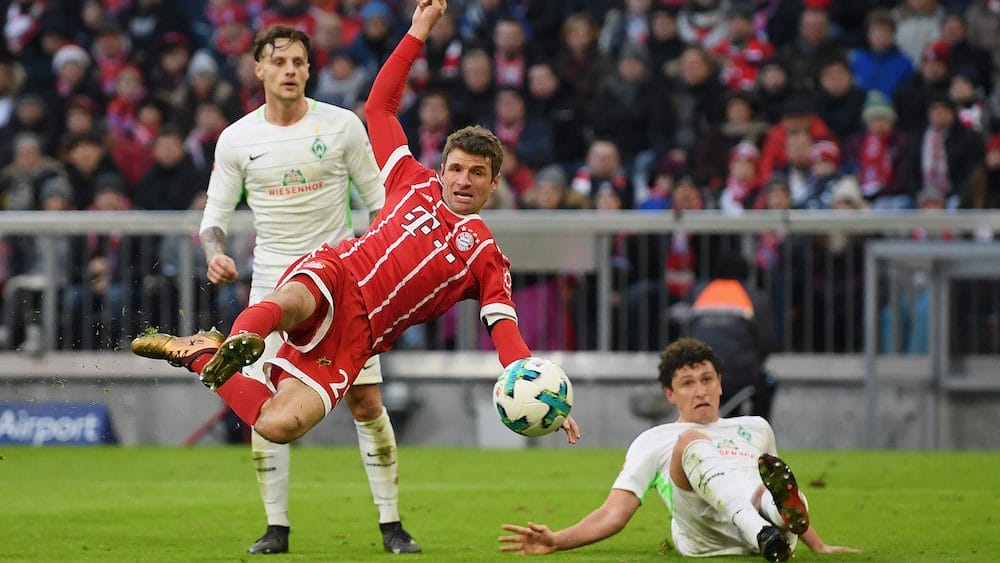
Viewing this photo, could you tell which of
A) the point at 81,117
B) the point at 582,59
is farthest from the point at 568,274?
the point at 81,117

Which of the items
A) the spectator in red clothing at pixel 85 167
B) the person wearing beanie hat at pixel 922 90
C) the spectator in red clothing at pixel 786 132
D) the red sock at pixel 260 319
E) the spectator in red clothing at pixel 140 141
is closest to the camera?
the red sock at pixel 260 319

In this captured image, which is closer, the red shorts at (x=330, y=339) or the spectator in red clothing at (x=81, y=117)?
the red shorts at (x=330, y=339)

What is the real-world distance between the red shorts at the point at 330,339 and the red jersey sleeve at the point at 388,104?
69 centimetres

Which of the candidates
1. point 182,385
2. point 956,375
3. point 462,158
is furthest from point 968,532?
point 182,385

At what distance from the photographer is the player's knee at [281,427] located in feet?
24.8

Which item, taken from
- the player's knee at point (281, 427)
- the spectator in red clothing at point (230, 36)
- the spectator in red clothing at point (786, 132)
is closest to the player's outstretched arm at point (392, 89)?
the player's knee at point (281, 427)

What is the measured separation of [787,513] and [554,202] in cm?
825

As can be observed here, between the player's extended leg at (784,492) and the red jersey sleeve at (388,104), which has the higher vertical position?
the red jersey sleeve at (388,104)

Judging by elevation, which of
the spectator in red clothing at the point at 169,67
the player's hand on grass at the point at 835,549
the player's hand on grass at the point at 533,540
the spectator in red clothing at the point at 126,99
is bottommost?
the player's hand on grass at the point at 835,549

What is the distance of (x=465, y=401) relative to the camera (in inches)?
601

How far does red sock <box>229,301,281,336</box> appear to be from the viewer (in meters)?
7.20

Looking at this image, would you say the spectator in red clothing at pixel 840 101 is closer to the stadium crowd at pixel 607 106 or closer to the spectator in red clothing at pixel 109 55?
the stadium crowd at pixel 607 106

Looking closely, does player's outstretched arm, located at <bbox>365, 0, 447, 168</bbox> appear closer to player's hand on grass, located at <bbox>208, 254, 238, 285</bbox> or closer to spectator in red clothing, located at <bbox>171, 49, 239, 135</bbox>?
player's hand on grass, located at <bbox>208, 254, 238, 285</bbox>

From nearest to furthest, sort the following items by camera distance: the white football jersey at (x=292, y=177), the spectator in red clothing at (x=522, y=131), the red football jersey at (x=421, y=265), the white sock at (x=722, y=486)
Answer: the white sock at (x=722, y=486) → the red football jersey at (x=421, y=265) → the white football jersey at (x=292, y=177) → the spectator in red clothing at (x=522, y=131)
